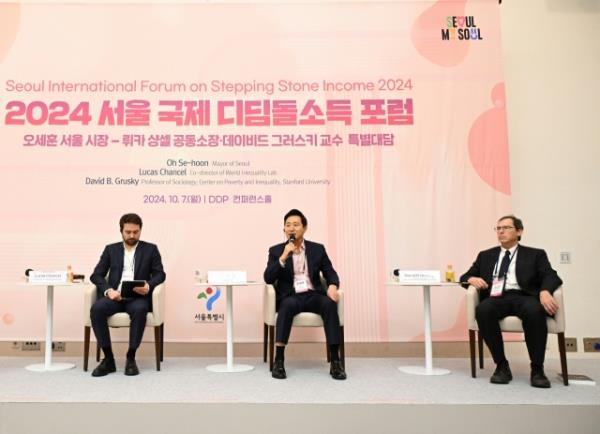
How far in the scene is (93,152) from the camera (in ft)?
14.0

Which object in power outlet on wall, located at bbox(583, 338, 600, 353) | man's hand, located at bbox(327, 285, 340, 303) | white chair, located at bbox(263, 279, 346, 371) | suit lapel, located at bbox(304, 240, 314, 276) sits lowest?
power outlet on wall, located at bbox(583, 338, 600, 353)

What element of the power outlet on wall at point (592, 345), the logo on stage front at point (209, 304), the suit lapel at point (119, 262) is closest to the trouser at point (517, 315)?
the power outlet on wall at point (592, 345)

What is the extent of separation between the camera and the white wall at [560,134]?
4.31 metres

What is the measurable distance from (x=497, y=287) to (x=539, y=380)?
0.65 m

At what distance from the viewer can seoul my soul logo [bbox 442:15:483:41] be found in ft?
14.3

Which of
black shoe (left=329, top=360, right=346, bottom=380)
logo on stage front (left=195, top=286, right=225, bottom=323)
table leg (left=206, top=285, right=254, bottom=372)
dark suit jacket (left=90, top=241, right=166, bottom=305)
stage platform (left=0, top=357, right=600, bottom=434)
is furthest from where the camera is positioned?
logo on stage front (left=195, top=286, right=225, bottom=323)

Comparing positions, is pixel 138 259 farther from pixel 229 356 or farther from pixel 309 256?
pixel 309 256

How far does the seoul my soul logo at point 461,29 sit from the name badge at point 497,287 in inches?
91.0

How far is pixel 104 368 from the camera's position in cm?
335

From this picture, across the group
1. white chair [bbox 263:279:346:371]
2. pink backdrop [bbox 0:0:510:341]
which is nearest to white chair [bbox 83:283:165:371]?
pink backdrop [bbox 0:0:510:341]

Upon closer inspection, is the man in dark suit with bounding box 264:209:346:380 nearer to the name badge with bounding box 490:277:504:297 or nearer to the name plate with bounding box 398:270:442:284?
the name plate with bounding box 398:270:442:284

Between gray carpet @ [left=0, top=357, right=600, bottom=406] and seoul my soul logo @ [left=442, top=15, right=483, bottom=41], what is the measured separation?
2892 millimetres

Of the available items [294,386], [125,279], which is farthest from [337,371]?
[125,279]

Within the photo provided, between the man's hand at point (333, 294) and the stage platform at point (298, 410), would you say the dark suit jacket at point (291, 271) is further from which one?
the stage platform at point (298, 410)
